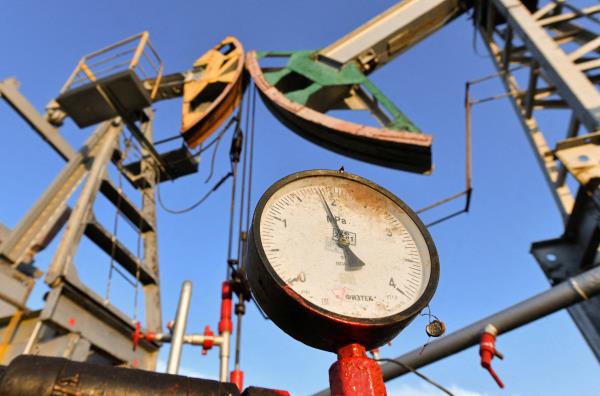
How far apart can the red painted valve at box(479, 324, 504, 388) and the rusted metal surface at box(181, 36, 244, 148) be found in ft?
13.5

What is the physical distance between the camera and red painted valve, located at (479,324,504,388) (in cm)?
228

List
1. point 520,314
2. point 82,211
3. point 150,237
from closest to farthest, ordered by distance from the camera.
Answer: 1. point 520,314
2. point 82,211
3. point 150,237

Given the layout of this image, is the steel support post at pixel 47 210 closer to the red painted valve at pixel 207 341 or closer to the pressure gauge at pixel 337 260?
the red painted valve at pixel 207 341

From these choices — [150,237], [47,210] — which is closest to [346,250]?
[47,210]

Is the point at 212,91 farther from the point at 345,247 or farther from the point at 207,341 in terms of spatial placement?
the point at 345,247

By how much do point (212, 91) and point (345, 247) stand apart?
4759 millimetres

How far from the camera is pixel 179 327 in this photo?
3.21 metres

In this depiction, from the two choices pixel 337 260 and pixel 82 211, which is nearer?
pixel 337 260

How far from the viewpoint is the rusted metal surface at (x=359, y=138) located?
389cm

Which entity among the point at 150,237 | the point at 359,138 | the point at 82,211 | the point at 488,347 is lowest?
the point at 488,347

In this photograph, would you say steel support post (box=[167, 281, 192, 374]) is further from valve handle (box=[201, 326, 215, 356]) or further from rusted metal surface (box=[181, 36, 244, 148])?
rusted metal surface (box=[181, 36, 244, 148])

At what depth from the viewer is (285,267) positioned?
1532mm

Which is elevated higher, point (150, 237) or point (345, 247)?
point (150, 237)

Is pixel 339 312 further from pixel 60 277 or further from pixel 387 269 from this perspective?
pixel 60 277
